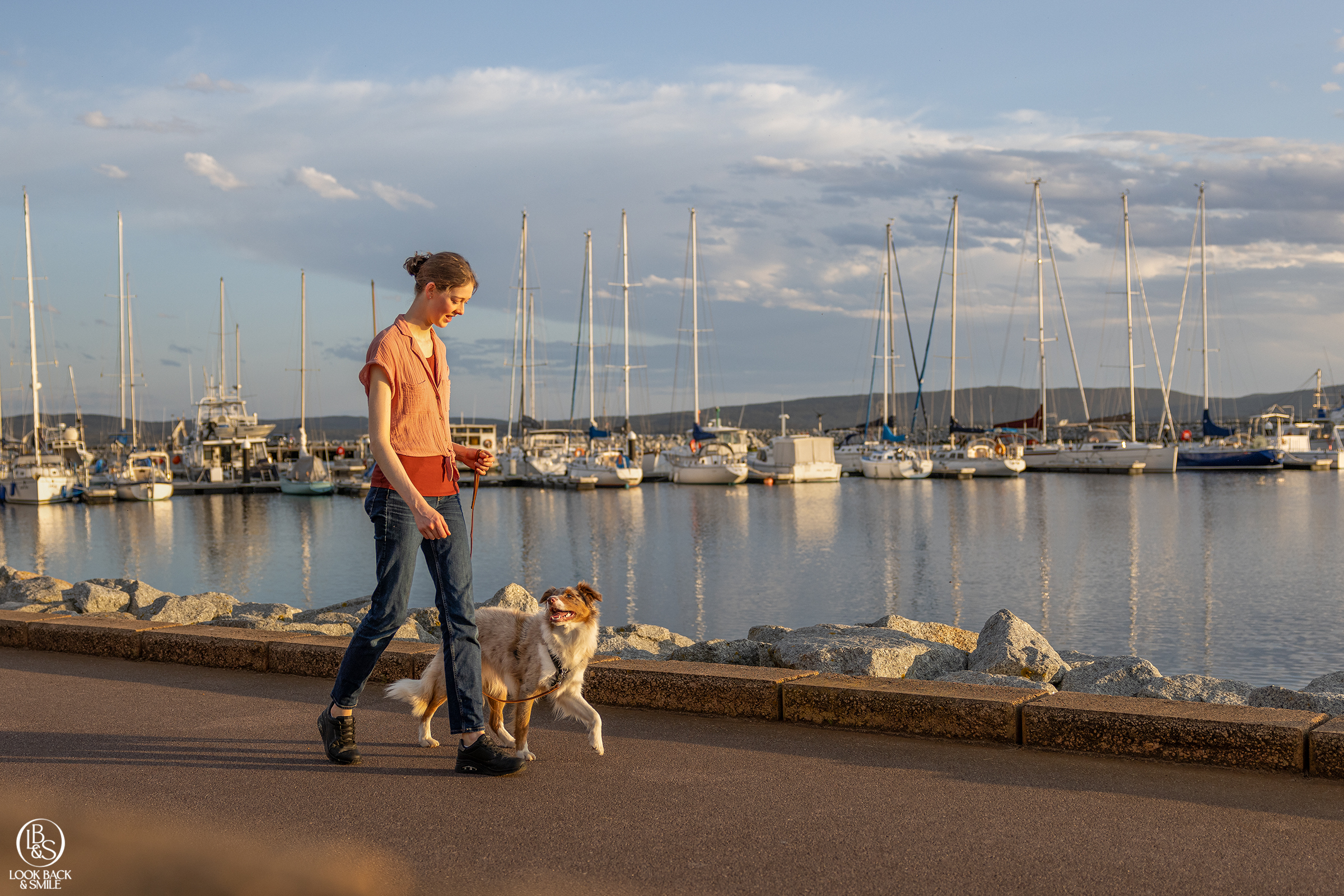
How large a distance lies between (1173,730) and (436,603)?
3.44 metres

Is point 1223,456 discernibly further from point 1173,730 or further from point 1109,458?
point 1173,730

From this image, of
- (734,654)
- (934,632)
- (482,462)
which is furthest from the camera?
(934,632)

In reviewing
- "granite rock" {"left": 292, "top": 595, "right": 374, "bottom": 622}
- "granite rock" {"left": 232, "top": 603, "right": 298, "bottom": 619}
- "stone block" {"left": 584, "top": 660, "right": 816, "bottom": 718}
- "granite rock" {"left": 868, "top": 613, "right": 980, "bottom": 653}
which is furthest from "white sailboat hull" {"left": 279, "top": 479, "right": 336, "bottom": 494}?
"stone block" {"left": 584, "top": 660, "right": 816, "bottom": 718}

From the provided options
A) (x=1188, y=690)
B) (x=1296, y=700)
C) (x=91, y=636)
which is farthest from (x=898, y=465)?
(x=91, y=636)

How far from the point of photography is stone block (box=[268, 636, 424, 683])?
284 inches

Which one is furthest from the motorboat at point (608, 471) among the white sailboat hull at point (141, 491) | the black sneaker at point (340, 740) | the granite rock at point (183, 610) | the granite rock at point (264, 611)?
the black sneaker at point (340, 740)

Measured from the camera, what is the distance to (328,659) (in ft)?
24.0

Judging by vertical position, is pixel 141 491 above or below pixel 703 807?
below

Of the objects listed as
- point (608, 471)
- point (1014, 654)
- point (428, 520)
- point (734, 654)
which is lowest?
point (608, 471)

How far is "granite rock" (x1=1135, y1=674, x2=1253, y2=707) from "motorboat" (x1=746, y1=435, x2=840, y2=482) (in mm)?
68369

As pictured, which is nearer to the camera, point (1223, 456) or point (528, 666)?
point (528, 666)

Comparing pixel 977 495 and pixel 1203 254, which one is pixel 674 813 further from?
pixel 1203 254

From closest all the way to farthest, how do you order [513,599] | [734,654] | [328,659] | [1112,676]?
[328,659]
[1112,676]
[734,654]
[513,599]

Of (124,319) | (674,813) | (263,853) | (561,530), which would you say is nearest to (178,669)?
(263,853)
